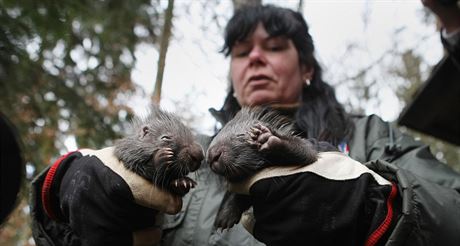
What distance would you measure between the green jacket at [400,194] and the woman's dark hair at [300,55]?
0.48 ft

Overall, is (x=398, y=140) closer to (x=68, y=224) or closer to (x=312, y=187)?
(x=312, y=187)

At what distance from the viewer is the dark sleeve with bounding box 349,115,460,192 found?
6.82 feet

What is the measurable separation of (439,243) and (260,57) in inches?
52.2

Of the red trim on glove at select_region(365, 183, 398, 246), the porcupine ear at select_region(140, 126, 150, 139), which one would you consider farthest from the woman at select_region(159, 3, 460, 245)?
the porcupine ear at select_region(140, 126, 150, 139)

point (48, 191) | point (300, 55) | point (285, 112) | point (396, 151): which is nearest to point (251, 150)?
point (48, 191)

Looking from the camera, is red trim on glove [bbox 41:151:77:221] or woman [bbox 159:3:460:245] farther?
woman [bbox 159:3:460:245]

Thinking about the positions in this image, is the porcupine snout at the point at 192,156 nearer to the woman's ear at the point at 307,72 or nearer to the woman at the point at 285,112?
the woman at the point at 285,112

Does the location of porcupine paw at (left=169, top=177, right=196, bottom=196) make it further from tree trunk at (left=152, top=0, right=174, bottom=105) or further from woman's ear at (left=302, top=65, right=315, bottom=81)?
woman's ear at (left=302, top=65, right=315, bottom=81)

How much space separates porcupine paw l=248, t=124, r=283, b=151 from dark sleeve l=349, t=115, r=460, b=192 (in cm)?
80

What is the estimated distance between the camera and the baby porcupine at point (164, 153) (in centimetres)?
155

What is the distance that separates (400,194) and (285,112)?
1.06 metres

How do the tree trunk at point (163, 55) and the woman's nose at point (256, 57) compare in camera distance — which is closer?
the tree trunk at point (163, 55)

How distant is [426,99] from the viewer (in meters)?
3.02

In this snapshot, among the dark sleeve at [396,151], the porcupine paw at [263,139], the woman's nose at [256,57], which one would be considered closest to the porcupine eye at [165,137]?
the porcupine paw at [263,139]
